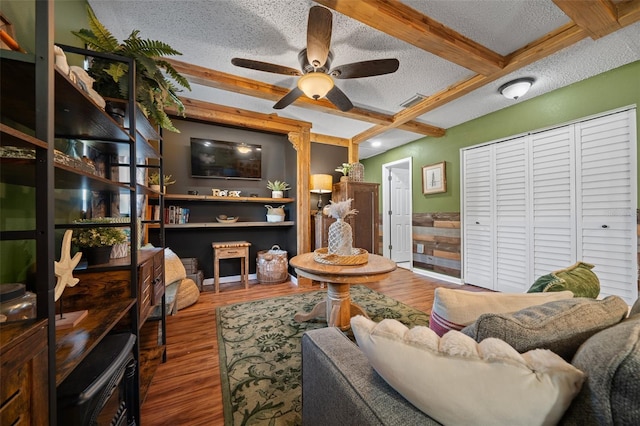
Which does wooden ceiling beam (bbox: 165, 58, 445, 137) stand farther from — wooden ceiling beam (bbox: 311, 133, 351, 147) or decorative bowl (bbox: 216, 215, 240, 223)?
decorative bowl (bbox: 216, 215, 240, 223)

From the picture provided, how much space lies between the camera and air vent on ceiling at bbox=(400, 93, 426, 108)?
9.58ft

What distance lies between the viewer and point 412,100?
9.88ft

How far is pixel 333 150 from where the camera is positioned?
4.30 m

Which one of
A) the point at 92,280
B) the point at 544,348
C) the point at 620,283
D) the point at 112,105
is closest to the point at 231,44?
the point at 112,105

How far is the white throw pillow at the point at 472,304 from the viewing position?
0.76 metres

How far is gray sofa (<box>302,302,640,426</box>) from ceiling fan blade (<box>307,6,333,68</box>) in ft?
5.75

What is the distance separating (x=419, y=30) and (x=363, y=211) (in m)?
2.44

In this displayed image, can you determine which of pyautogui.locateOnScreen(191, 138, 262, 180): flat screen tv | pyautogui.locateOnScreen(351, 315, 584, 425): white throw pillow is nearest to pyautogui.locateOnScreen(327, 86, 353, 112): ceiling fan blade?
pyautogui.locateOnScreen(191, 138, 262, 180): flat screen tv

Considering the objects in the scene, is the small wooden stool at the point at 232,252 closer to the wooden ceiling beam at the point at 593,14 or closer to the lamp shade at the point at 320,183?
the lamp shade at the point at 320,183

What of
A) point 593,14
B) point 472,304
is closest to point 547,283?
point 472,304

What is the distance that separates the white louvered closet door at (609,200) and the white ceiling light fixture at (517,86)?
719 mm

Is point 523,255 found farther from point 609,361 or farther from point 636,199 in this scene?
point 609,361

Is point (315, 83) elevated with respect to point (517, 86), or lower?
lower

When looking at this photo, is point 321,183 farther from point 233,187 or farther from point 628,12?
point 628,12
